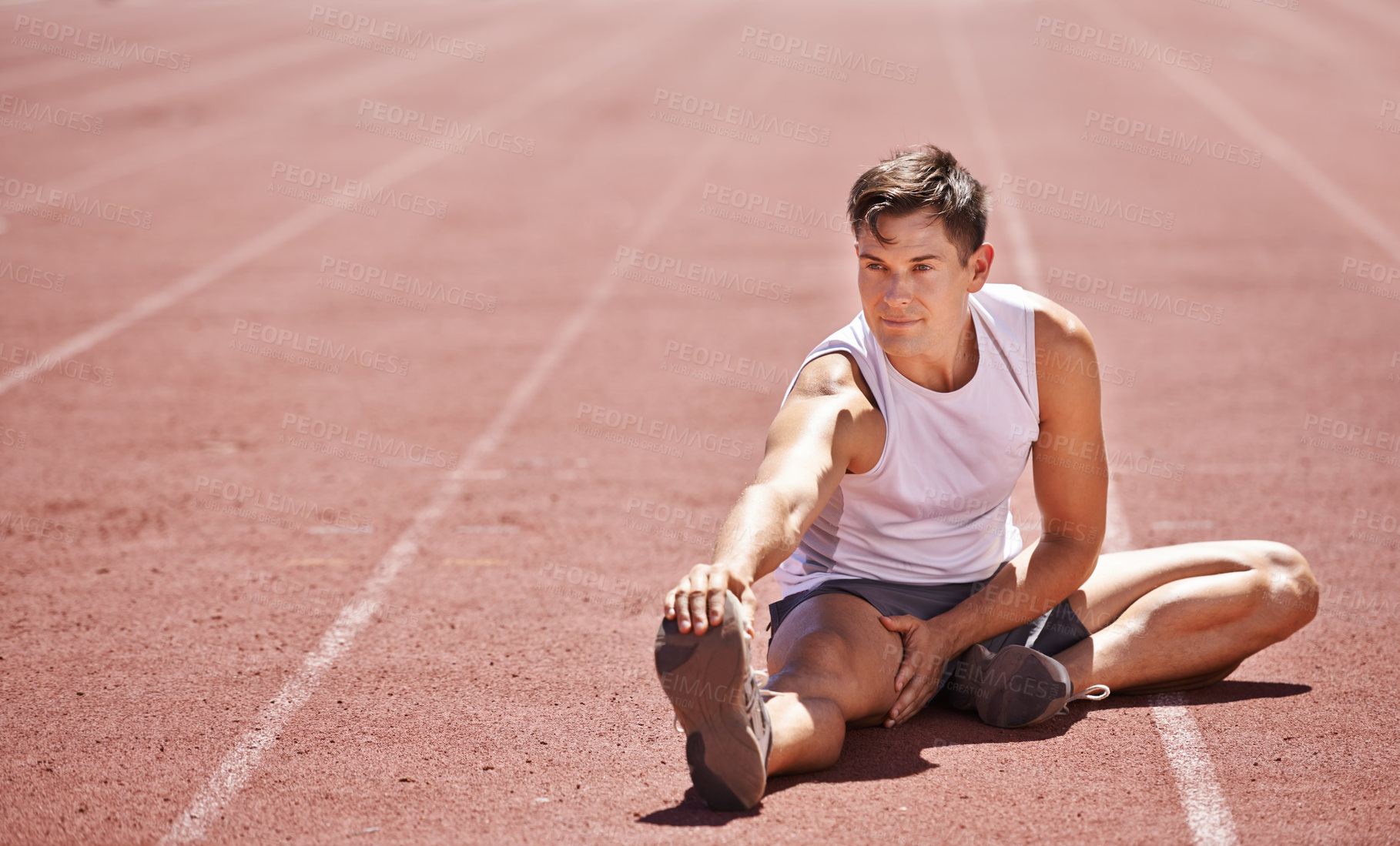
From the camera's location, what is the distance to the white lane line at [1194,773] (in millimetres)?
3447

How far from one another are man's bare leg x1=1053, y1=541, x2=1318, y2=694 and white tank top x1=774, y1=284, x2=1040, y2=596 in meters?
0.47

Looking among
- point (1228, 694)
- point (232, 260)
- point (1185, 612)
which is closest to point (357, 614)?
point (1185, 612)

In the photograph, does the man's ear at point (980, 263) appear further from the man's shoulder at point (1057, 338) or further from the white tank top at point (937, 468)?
the man's shoulder at point (1057, 338)

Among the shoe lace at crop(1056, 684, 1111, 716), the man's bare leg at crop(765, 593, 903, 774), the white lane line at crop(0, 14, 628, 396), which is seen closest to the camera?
the man's bare leg at crop(765, 593, 903, 774)

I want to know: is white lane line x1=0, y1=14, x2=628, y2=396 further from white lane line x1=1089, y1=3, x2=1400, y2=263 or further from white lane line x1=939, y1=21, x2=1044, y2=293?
white lane line x1=1089, y1=3, x2=1400, y2=263

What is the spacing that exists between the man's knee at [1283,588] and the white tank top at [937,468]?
3.12 ft

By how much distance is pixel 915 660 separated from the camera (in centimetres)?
395

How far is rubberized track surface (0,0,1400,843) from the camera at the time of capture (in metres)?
3.76

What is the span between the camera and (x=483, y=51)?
129ft

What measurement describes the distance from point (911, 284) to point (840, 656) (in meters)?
1.13

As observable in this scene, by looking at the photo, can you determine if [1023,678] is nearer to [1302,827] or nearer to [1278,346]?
[1302,827]

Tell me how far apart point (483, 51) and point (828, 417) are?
38079 millimetres

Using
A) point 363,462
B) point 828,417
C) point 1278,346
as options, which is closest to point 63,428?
point 363,462

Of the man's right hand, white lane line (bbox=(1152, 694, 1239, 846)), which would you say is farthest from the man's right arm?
white lane line (bbox=(1152, 694, 1239, 846))
